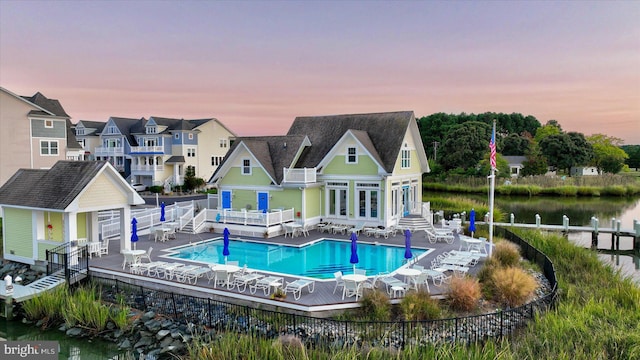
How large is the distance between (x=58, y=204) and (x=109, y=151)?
142 ft

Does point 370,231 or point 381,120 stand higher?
point 381,120

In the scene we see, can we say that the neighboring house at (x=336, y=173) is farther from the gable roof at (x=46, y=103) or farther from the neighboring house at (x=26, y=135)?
the gable roof at (x=46, y=103)

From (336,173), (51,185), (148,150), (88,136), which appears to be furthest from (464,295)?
(88,136)

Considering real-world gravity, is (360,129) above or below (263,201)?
above

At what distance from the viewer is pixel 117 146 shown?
184 ft

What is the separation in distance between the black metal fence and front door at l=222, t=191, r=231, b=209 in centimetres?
1405

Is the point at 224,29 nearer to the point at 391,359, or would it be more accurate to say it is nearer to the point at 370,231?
the point at 370,231

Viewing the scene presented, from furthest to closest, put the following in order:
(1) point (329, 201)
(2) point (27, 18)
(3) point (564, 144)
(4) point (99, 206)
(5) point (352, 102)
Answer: (3) point (564, 144)
(5) point (352, 102)
(1) point (329, 201)
(2) point (27, 18)
(4) point (99, 206)

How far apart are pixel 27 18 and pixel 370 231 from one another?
2223cm

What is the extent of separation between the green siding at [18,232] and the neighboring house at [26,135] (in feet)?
61.3

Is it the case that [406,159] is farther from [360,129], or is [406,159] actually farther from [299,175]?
[299,175]

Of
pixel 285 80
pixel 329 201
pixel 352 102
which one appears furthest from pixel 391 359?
pixel 352 102

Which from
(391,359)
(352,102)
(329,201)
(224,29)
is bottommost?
(391,359)

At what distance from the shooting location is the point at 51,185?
59.1ft
